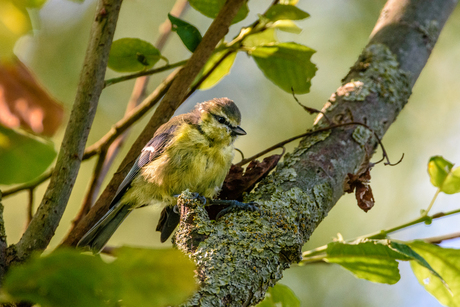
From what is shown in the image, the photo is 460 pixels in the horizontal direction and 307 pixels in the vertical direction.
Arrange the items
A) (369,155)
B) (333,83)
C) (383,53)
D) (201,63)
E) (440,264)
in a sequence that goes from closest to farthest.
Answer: (440,264) → (201,63) → (369,155) → (383,53) → (333,83)

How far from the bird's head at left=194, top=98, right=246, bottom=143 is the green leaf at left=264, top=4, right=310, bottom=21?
0.87 metres

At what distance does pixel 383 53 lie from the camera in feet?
7.28

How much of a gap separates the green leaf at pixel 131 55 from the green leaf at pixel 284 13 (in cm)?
57

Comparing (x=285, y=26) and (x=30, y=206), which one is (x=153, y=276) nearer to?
(x=30, y=206)

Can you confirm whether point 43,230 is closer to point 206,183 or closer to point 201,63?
point 201,63

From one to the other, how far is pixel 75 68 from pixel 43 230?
4.20m

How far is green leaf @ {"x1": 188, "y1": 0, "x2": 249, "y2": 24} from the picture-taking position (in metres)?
1.86

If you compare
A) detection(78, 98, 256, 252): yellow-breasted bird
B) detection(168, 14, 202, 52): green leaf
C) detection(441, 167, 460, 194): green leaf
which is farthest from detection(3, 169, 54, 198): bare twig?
detection(441, 167, 460, 194): green leaf

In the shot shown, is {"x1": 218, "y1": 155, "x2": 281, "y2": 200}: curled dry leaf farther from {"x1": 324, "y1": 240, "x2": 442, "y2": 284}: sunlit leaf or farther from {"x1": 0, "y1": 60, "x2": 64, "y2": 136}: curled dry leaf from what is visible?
{"x1": 0, "y1": 60, "x2": 64, "y2": 136}: curled dry leaf

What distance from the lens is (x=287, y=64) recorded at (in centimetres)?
198

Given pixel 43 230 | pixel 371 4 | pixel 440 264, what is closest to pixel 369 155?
pixel 440 264

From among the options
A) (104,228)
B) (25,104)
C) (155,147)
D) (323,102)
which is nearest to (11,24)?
(25,104)

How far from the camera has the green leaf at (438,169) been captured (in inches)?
65.7

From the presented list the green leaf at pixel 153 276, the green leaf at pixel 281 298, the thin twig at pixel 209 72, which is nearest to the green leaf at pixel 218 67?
the thin twig at pixel 209 72
